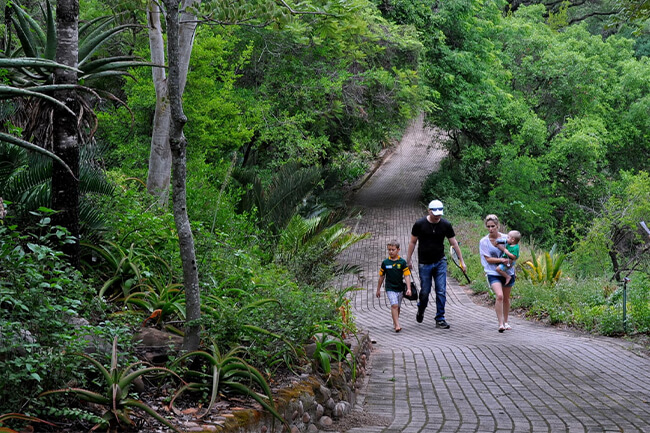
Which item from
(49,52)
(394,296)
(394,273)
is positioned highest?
(49,52)

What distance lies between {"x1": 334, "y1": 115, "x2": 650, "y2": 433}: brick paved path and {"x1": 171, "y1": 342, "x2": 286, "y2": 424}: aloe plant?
4.03ft

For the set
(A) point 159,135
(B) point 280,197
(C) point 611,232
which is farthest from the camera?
(C) point 611,232

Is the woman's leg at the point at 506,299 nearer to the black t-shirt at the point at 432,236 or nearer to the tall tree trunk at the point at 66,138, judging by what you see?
the black t-shirt at the point at 432,236

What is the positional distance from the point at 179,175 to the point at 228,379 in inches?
59.5

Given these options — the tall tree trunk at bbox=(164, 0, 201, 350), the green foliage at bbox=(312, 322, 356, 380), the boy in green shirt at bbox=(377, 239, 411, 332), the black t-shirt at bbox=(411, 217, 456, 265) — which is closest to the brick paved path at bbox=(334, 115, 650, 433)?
the green foliage at bbox=(312, 322, 356, 380)

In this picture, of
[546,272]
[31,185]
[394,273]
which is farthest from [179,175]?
[546,272]

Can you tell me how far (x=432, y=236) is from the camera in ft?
33.8

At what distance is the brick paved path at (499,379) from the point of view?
5.56 m

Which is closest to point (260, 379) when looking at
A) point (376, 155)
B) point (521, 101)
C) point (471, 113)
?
point (471, 113)

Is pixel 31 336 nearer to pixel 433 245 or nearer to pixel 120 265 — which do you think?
pixel 120 265

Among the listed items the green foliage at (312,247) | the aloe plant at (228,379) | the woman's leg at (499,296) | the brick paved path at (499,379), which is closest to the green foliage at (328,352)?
the brick paved path at (499,379)

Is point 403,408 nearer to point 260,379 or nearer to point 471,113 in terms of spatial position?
point 260,379

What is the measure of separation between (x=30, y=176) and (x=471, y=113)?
24668 mm

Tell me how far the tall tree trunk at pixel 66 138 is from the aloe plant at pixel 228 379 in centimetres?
179
